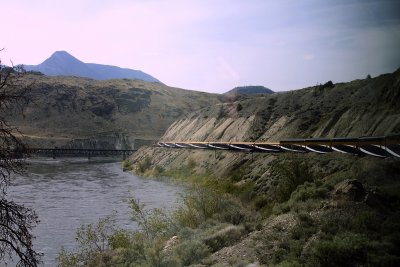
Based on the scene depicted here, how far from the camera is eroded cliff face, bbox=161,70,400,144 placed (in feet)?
109

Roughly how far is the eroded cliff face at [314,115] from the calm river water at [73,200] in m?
15.1

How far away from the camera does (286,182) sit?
74.8 feet

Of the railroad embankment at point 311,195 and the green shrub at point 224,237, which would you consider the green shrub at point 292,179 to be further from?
the green shrub at point 224,237

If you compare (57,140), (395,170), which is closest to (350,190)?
(395,170)

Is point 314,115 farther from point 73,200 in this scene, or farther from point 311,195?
point 311,195

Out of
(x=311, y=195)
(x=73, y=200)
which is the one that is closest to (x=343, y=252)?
(x=311, y=195)

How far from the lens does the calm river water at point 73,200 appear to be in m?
26.1

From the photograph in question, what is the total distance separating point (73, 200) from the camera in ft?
A: 134

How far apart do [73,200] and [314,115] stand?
28.9 metres

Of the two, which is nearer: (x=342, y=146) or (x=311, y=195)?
(x=311, y=195)

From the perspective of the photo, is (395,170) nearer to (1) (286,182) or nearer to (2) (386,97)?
(1) (286,182)

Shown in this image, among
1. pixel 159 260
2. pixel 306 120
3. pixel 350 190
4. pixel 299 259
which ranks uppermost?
pixel 306 120

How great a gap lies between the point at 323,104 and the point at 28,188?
38359 millimetres

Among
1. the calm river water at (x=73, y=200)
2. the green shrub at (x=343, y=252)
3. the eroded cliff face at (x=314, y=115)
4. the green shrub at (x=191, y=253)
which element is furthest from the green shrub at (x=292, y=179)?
the green shrub at (x=343, y=252)
